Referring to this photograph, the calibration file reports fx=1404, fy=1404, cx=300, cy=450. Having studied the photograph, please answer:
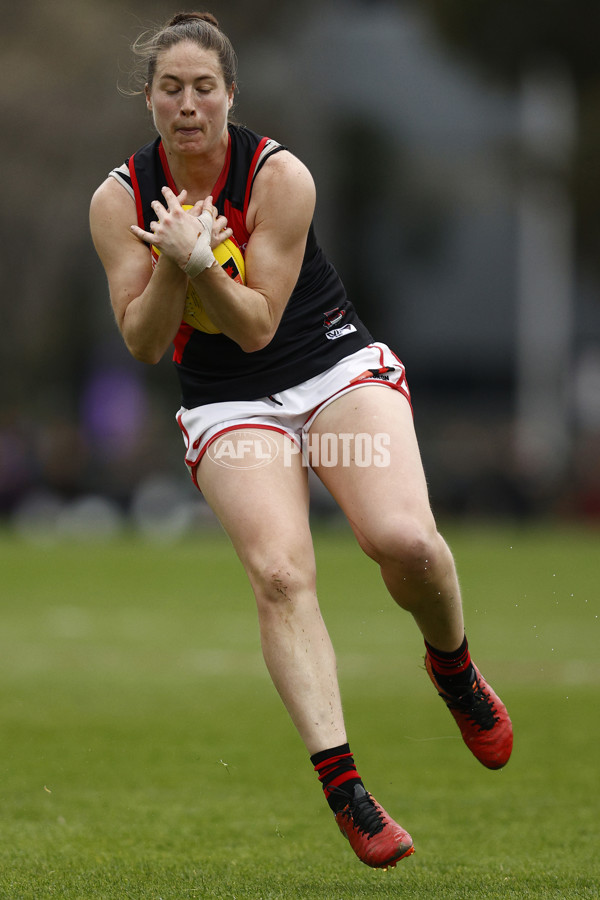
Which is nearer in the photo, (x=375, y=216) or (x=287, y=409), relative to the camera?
(x=287, y=409)

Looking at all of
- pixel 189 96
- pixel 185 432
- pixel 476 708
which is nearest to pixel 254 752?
pixel 476 708

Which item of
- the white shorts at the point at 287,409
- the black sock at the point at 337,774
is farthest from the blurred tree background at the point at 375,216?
the black sock at the point at 337,774

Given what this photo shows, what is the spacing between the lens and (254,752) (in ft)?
23.5

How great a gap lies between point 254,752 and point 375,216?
27629 millimetres

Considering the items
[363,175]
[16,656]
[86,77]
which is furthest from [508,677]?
[363,175]

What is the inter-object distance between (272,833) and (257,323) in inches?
77.6

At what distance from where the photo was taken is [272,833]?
5277 mm

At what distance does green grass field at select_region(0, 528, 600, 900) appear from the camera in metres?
4.59

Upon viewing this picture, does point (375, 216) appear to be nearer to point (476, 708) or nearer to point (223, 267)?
point (476, 708)

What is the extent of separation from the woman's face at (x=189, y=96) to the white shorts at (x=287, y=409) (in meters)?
0.88

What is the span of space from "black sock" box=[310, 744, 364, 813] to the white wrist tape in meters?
1.56

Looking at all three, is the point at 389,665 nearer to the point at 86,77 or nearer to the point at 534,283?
the point at 86,77

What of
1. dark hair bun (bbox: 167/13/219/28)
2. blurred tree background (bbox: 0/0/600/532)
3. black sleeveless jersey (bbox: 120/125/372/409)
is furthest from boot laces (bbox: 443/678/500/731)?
blurred tree background (bbox: 0/0/600/532)

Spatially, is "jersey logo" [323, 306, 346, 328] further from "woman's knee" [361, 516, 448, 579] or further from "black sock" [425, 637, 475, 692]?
"black sock" [425, 637, 475, 692]
